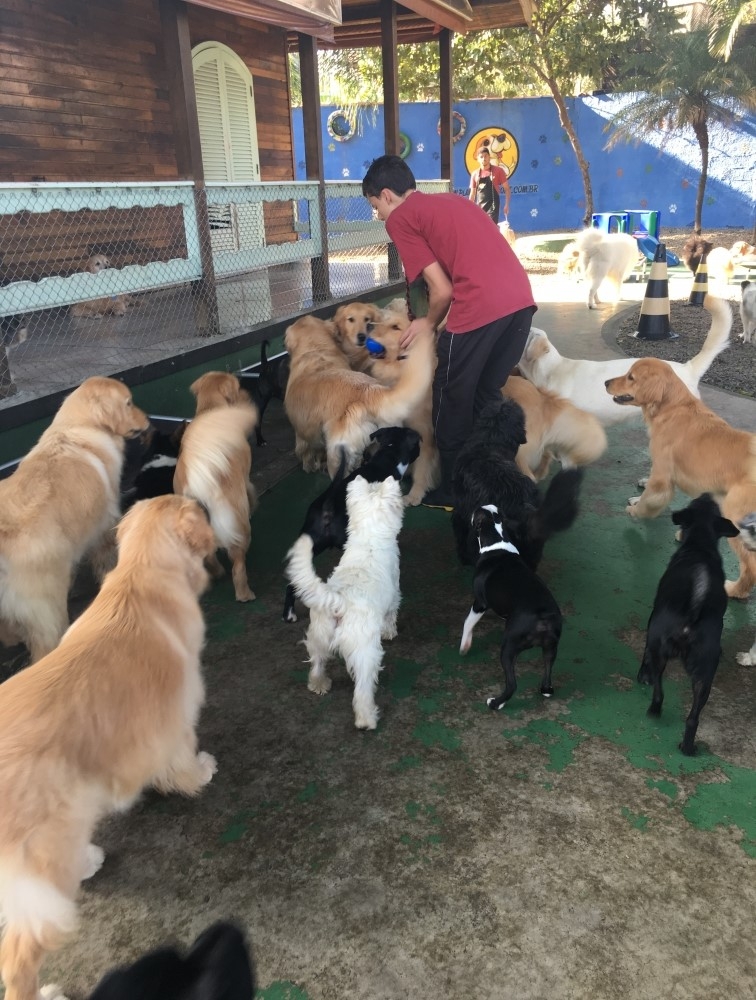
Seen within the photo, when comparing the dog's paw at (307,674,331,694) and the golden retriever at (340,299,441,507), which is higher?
the golden retriever at (340,299,441,507)

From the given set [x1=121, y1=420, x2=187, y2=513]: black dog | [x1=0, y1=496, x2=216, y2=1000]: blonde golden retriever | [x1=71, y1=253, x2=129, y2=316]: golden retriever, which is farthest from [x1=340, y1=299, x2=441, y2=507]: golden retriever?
[x1=71, y1=253, x2=129, y2=316]: golden retriever

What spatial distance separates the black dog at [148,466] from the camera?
13.3 feet

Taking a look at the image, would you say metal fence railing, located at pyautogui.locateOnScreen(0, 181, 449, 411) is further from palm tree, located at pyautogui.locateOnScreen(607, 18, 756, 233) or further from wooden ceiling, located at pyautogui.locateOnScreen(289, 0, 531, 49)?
palm tree, located at pyautogui.locateOnScreen(607, 18, 756, 233)

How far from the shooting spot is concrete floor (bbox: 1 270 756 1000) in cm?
188

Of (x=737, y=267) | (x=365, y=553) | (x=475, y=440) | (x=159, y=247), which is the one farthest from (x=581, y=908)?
(x=737, y=267)

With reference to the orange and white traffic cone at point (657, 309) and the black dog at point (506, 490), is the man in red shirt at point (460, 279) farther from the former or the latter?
the orange and white traffic cone at point (657, 309)

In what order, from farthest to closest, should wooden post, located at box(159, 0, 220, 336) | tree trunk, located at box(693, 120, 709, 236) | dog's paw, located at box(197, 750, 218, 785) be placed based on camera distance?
tree trunk, located at box(693, 120, 709, 236)
wooden post, located at box(159, 0, 220, 336)
dog's paw, located at box(197, 750, 218, 785)

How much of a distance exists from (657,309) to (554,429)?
5.66m

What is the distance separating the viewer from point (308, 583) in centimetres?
261

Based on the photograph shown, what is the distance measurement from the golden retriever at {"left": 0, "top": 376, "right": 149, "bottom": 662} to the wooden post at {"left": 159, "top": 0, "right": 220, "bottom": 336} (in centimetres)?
276

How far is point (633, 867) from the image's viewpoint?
2.13 meters

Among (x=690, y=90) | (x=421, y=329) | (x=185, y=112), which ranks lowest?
(x=421, y=329)

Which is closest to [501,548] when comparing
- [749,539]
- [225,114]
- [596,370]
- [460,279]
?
[749,539]

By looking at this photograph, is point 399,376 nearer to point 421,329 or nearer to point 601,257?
point 421,329
